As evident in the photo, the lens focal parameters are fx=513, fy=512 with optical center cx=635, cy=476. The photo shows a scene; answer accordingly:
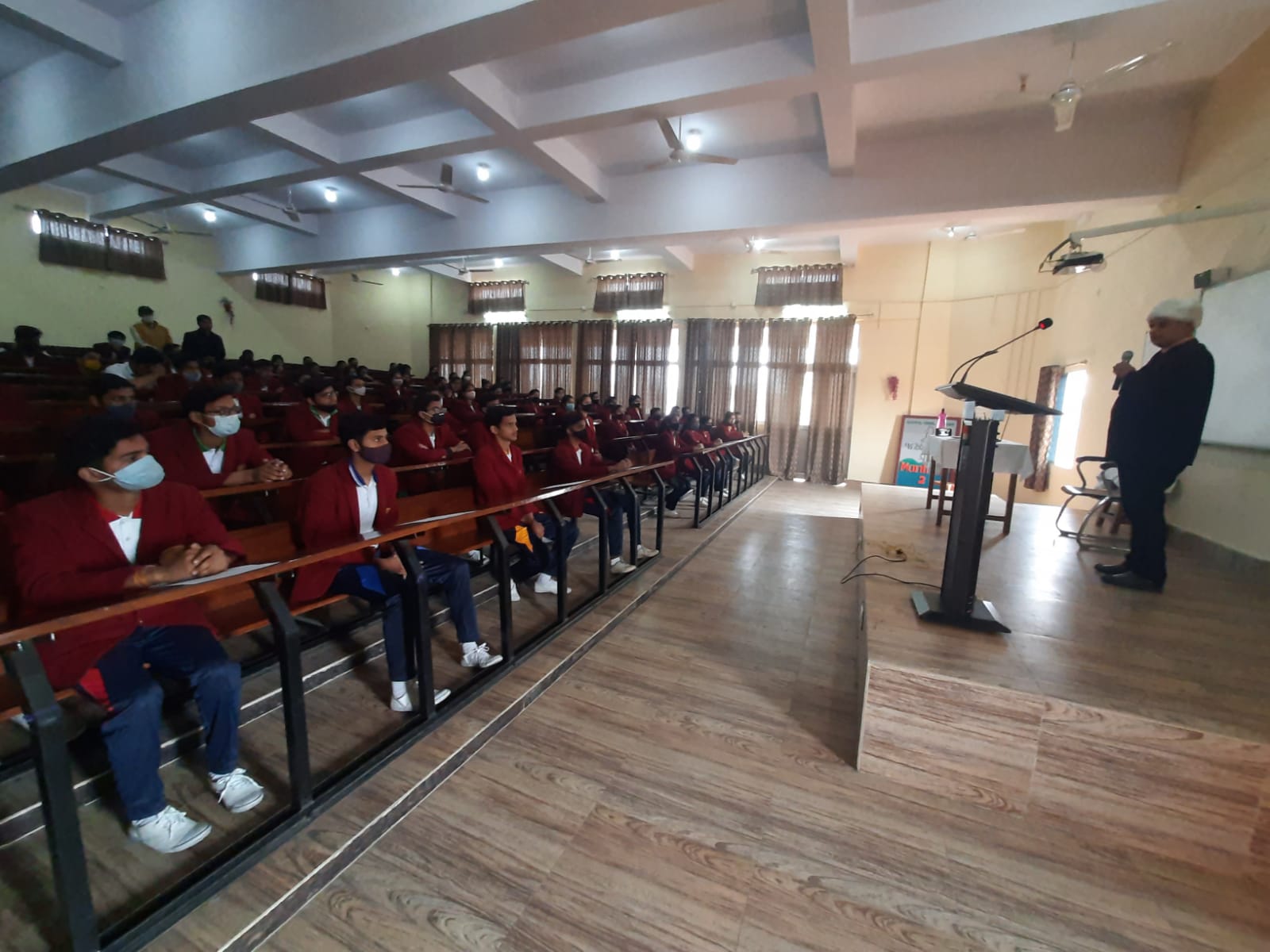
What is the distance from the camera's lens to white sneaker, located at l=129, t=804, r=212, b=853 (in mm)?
1407

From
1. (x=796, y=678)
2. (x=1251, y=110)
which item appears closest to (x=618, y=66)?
(x=1251, y=110)

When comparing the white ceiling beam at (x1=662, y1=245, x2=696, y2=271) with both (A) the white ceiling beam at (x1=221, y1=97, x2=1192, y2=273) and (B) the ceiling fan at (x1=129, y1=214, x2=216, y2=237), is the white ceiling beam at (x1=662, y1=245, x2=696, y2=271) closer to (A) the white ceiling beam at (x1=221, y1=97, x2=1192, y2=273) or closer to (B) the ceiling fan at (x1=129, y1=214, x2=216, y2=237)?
(A) the white ceiling beam at (x1=221, y1=97, x2=1192, y2=273)

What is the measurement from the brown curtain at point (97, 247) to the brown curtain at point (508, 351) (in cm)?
560

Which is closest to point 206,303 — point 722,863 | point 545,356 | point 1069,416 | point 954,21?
point 545,356

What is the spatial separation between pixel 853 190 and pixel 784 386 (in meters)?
4.34

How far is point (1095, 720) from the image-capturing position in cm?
163

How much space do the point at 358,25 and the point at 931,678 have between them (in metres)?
4.80

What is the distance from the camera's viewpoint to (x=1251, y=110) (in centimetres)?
341

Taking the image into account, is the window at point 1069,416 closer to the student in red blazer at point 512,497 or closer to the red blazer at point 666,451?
the red blazer at point 666,451

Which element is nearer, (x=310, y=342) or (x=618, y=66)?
(x=618, y=66)

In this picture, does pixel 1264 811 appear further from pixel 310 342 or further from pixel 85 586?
pixel 310 342

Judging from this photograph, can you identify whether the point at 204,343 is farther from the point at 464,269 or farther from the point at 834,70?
the point at 834,70

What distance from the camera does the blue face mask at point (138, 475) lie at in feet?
5.02

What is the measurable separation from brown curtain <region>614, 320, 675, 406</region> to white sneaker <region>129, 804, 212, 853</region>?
30.7 ft
